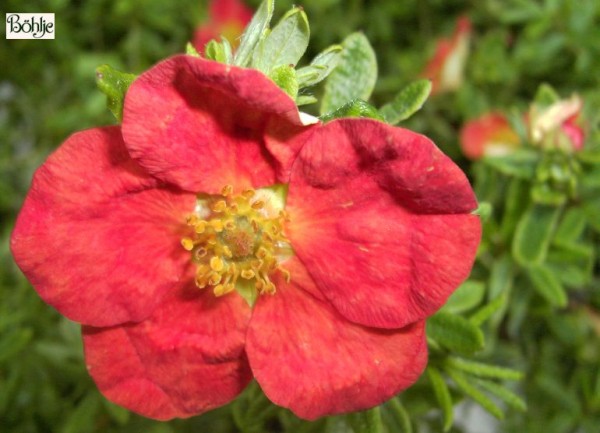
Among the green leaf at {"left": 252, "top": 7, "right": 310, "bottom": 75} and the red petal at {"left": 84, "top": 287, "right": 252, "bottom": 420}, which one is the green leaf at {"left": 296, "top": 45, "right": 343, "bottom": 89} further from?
the red petal at {"left": 84, "top": 287, "right": 252, "bottom": 420}

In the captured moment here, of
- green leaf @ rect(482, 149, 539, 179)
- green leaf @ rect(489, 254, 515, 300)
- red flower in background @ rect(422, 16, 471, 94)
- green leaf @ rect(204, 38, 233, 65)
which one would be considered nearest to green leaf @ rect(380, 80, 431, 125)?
green leaf @ rect(204, 38, 233, 65)

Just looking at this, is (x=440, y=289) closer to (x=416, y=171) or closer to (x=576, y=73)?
(x=416, y=171)

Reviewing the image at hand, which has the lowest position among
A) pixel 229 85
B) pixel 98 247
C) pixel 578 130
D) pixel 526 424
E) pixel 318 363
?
pixel 526 424

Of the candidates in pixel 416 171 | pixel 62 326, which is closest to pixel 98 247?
pixel 416 171

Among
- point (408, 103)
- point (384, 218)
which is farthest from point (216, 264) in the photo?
point (408, 103)

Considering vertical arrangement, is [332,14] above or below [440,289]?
above

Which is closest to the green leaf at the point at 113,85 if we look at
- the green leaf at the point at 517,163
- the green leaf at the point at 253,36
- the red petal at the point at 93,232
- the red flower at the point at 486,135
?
the red petal at the point at 93,232

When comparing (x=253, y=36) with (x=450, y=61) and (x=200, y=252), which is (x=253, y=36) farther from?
(x=450, y=61)
